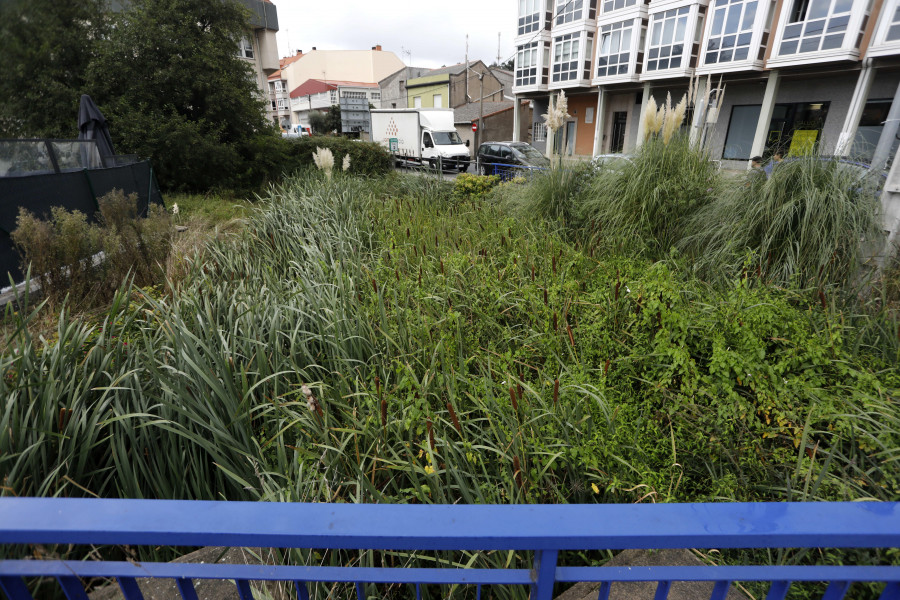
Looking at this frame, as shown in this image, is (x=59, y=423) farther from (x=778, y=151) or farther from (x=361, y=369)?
(x=778, y=151)

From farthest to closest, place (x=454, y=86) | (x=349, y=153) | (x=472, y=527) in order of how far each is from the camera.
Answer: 1. (x=454, y=86)
2. (x=349, y=153)
3. (x=472, y=527)

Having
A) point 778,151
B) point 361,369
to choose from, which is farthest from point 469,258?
point 778,151

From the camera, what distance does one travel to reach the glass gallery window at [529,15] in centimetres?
2913

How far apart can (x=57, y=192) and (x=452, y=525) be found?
890 centimetres

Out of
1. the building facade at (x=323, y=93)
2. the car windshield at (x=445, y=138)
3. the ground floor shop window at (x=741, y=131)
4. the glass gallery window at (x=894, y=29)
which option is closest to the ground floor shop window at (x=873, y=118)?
the glass gallery window at (x=894, y=29)

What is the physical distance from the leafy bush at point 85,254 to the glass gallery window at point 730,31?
24321 mm

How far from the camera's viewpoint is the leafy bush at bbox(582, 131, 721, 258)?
456 centimetres

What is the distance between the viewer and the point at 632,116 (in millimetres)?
25938

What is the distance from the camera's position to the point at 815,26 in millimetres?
16781

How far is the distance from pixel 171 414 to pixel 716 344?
2.91 meters

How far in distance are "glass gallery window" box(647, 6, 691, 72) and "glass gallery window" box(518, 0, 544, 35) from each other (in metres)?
9.15

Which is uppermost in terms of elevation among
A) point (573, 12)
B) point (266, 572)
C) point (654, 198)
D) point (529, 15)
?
point (529, 15)

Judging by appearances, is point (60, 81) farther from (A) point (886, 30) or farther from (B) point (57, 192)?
(A) point (886, 30)

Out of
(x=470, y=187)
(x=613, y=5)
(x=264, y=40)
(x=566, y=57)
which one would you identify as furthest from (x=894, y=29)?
(x=264, y=40)
